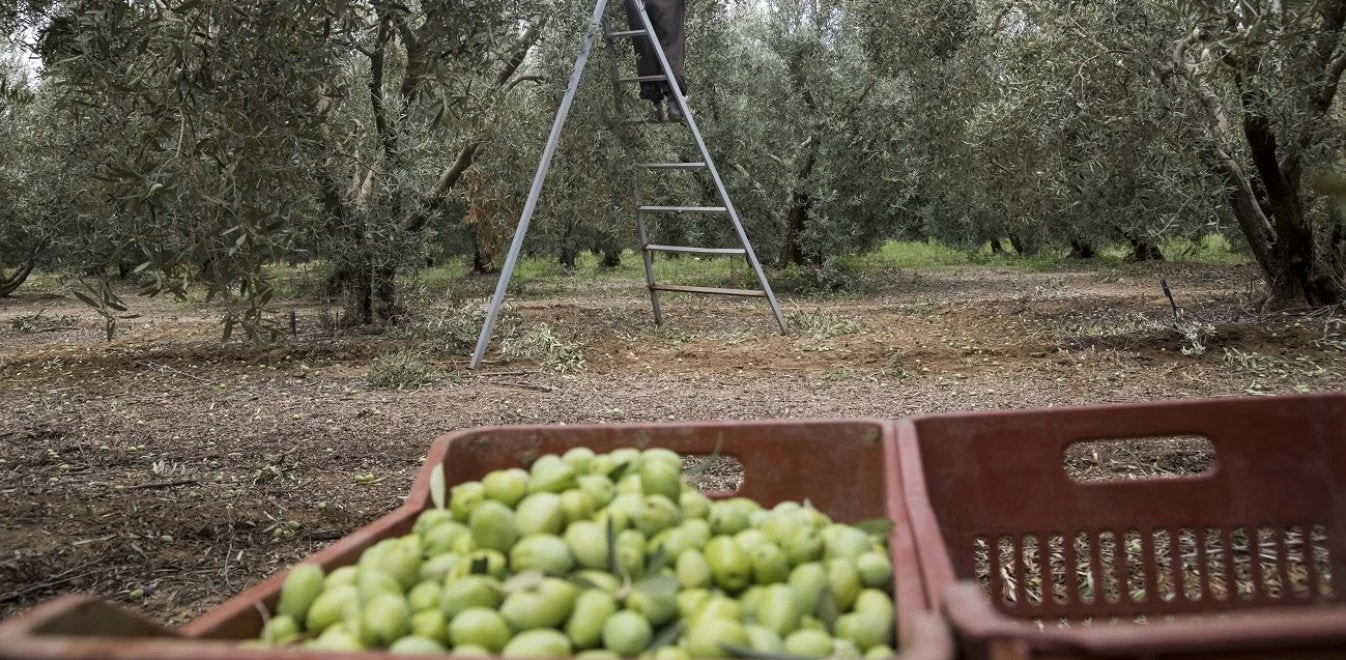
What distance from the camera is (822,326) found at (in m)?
9.62

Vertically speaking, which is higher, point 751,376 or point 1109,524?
point 1109,524

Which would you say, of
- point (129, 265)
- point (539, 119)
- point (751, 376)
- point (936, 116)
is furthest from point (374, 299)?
point (129, 265)

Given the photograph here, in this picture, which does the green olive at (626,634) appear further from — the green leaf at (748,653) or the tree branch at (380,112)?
the tree branch at (380,112)

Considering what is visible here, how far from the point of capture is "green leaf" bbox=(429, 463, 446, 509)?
178 cm

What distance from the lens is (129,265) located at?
2250 cm

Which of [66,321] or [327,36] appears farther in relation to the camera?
[66,321]

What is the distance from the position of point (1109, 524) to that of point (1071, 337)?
6568 mm

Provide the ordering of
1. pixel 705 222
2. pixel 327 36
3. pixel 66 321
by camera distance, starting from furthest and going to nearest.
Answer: pixel 705 222 < pixel 66 321 < pixel 327 36

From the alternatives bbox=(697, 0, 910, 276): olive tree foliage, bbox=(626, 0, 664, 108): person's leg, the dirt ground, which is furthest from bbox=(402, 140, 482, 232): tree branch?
bbox=(697, 0, 910, 276): olive tree foliage

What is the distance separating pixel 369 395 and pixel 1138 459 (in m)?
4.49

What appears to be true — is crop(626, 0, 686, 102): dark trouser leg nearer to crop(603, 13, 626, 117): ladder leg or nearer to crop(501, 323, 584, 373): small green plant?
crop(603, 13, 626, 117): ladder leg

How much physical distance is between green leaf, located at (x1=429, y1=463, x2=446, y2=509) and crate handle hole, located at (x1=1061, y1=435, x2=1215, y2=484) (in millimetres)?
2790

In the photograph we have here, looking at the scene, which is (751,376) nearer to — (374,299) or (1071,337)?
(1071,337)

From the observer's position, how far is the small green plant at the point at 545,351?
784 centimetres
